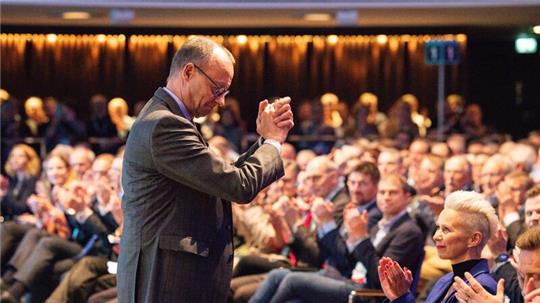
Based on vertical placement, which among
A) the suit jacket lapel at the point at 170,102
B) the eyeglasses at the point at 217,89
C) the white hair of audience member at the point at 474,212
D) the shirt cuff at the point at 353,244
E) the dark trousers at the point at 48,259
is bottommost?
the dark trousers at the point at 48,259

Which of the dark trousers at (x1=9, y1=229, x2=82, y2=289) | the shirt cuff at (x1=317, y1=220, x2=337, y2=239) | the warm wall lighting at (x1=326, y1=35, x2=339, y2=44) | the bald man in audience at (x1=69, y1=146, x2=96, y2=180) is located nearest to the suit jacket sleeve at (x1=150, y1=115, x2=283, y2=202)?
the shirt cuff at (x1=317, y1=220, x2=337, y2=239)

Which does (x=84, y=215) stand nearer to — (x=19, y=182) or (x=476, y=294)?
(x=19, y=182)

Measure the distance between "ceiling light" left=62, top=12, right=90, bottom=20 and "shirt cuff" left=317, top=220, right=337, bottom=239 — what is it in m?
9.37

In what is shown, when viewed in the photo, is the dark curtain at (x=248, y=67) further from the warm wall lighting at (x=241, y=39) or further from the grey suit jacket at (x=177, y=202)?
the grey suit jacket at (x=177, y=202)

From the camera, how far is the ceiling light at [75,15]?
16.4 metres

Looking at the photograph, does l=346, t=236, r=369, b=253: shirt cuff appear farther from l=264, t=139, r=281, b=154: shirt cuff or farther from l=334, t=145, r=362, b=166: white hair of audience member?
l=334, t=145, r=362, b=166: white hair of audience member

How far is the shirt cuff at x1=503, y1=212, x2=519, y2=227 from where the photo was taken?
7113 mm

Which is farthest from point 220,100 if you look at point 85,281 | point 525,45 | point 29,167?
point 525,45

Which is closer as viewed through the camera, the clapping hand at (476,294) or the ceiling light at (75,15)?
the clapping hand at (476,294)

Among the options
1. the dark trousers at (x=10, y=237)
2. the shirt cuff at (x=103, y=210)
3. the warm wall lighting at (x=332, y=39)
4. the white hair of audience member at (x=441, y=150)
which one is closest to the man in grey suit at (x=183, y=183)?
the shirt cuff at (x=103, y=210)

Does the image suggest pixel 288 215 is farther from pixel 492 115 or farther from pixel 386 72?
pixel 492 115

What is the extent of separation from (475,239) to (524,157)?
5107 millimetres

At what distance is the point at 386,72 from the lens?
Answer: 65.5ft

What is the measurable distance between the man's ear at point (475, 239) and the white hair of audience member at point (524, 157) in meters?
4.65
